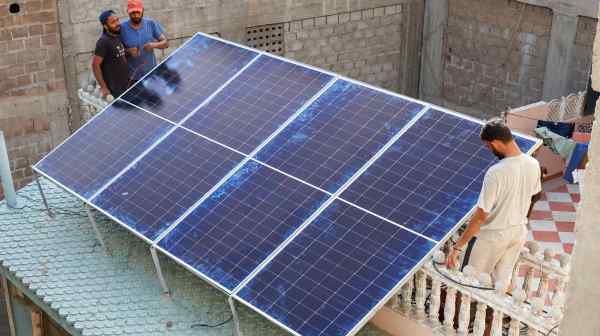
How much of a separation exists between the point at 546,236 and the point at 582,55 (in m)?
5.40

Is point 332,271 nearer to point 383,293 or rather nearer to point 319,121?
point 383,293

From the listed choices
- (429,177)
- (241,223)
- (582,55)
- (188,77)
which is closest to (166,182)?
(241,223)

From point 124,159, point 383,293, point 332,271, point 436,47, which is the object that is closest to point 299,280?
point 332,271

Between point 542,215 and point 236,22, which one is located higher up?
point 236,22

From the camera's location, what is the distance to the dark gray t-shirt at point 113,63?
907 centimetres

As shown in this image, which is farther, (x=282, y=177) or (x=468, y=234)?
(x=282, y=177)

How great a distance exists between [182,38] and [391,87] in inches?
190

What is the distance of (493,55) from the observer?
16047mm

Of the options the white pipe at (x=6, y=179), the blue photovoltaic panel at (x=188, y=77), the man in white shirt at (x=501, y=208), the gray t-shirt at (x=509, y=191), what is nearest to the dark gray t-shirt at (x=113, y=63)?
the blue photovoltaic panel at (x=188, y=77)

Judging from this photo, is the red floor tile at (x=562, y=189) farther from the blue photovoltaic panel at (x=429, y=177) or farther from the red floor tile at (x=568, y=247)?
the blue photovoltaic panel at (x=429, y=177)

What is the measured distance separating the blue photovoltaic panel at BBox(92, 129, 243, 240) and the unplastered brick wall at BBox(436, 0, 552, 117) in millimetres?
9435

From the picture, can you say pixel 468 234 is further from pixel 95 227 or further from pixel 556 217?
pixel 556 217

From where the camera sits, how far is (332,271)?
5816 millimetres

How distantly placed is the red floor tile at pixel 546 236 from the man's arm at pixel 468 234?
13.9ft
